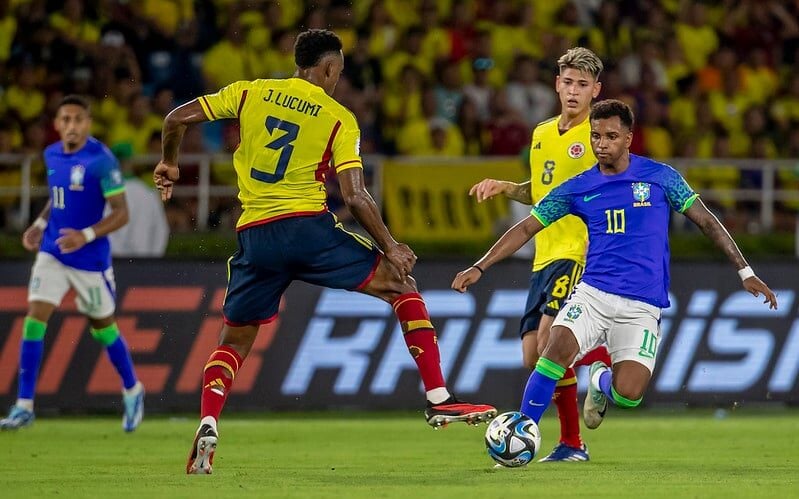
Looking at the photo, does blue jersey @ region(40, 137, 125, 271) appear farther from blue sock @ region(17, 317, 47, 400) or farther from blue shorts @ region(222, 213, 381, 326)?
blue shorts @ region(222, 213, 381, 326)

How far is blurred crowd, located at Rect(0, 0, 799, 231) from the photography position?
Answer: 1697cm

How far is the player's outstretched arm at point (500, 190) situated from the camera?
9320 mm

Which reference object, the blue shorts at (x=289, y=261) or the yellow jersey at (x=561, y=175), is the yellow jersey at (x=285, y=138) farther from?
the yellow jersey at (x=561, y=175)

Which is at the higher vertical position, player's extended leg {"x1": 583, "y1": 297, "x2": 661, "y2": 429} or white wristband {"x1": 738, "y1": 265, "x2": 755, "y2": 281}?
white wristband {"x1": 738, "y1": 265, "x2": 755, "y2": 281}

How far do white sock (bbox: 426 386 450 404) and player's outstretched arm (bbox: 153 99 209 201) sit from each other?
1888mm

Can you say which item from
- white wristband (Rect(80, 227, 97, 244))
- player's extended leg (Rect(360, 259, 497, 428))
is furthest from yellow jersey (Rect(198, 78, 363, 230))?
white wristband (Rect(80, 227, 97, 244))

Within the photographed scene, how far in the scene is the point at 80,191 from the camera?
12562 mm

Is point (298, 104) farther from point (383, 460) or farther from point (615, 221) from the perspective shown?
point (383, 460)

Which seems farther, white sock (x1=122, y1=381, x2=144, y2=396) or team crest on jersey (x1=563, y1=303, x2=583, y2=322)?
white sock (x1=122, y1=381, x2=144, y2=396)

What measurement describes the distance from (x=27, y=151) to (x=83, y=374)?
337cm

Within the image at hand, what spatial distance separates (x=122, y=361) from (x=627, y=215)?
526 centimetres

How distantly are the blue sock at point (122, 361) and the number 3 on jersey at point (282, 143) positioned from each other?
4.36 metres

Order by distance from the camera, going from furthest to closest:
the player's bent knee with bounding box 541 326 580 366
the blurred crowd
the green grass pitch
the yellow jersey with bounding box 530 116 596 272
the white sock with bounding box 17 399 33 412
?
the blurred crowd
the white sock with bounding box 17 399 33 412
the yellow jersey with bounding box 530 116 596 272
the player's bent knee with bounding box 541 326 580 366
the green grass pitch

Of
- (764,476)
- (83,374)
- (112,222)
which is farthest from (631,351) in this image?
(83,374)
